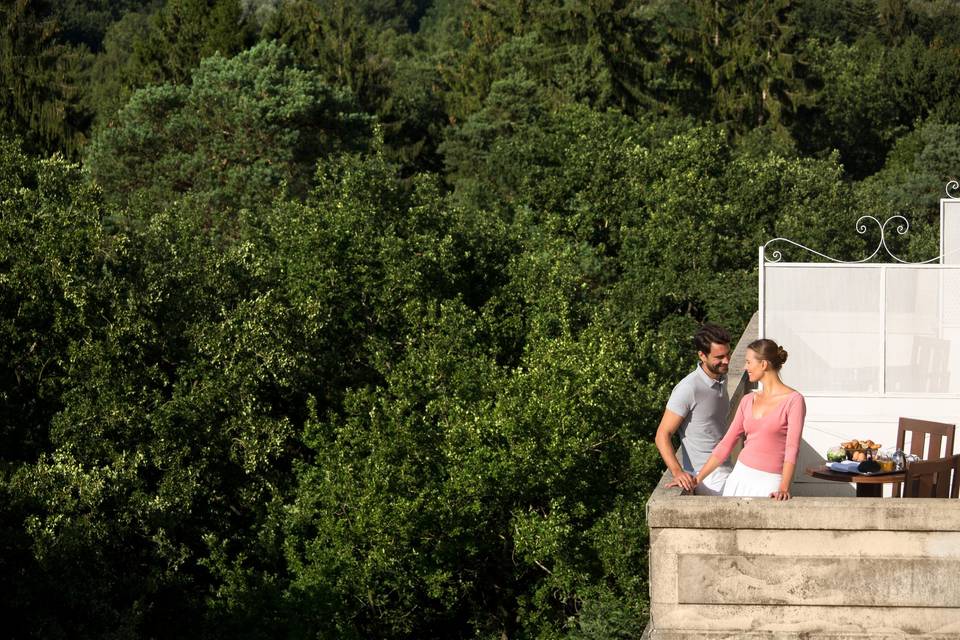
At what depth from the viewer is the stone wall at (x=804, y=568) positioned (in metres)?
7.47

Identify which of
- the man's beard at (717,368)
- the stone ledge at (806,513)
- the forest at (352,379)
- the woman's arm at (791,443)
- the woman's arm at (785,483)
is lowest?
the forest at (352,379)

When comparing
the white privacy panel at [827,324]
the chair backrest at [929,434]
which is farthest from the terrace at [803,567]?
the white privacy panel at [827,324]

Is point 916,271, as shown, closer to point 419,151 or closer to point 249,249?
point 249,249

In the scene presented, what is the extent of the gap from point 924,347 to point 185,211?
54.6ft

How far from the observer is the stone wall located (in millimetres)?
7473

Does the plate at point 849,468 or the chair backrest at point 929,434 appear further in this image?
the chair backrest at point 929,434

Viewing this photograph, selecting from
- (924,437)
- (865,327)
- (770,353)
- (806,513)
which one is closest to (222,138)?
(865,327)

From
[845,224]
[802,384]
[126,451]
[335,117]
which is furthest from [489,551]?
[335,117]

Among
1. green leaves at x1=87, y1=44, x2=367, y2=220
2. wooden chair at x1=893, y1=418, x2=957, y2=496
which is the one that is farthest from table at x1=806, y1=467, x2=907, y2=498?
green leaves at x1=87, y1=44, x2=367, y2=220

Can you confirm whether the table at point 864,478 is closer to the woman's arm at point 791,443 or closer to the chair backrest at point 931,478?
the chair backrest at point 931,478

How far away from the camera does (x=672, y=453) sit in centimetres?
808

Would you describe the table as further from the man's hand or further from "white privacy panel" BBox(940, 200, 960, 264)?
"white privacy panel" BBox(940, 200, 960, 264)

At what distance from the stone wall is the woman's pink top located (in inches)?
16.0

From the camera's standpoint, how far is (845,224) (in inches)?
1334
